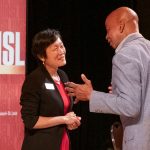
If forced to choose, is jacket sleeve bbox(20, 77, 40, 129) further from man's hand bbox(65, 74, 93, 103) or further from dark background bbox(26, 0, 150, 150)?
dark background bbox(26, 0, 150, 150)

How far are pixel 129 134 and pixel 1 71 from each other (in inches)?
73.6

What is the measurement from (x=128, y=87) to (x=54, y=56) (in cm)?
104

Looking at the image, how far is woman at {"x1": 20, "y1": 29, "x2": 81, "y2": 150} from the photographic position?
260cm

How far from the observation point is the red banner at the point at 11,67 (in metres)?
3.61

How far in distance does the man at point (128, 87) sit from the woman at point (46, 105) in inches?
22.1

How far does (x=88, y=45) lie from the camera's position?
4.54m

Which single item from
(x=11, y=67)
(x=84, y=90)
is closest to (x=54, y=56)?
(x=84, y=90)

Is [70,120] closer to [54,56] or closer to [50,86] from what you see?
[50,86]

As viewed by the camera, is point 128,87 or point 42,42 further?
point 42,42

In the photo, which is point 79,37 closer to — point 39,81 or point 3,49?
point 3,49

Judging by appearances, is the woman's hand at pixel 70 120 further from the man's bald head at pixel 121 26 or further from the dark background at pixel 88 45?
the dark background at pixel 88 45

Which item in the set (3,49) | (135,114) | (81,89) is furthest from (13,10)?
(135,114)

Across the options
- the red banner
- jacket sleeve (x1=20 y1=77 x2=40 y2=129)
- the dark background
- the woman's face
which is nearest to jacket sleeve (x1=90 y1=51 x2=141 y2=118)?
jacket sleeve (x1=20 y1=77 x2=40 y2=129)

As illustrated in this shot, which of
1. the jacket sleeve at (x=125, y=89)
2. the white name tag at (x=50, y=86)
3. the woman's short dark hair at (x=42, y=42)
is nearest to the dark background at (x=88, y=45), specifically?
the woman's short dark hair at (x=42, y=42)
